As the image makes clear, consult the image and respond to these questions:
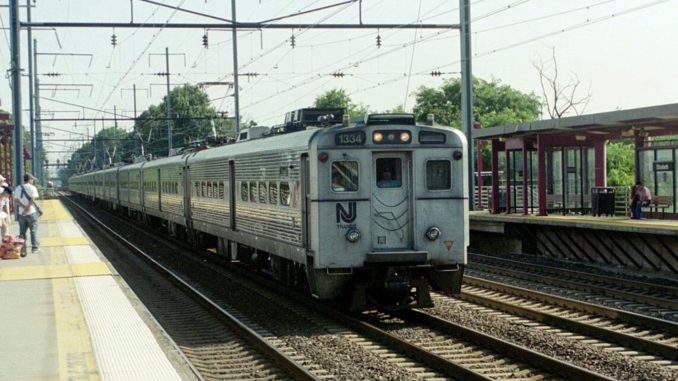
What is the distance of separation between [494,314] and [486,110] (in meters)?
86.5

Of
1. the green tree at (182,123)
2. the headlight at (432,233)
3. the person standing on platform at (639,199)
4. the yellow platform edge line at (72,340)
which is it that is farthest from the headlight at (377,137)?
the green tree at (182,123)

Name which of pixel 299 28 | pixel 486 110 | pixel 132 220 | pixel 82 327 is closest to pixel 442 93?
pixel 486 110

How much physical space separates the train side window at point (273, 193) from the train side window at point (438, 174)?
2.94m

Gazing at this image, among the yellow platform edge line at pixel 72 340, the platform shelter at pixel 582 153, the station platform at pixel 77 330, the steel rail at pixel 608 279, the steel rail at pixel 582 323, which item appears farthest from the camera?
the platform shelter at pixel 582 153

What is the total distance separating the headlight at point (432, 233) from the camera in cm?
1322

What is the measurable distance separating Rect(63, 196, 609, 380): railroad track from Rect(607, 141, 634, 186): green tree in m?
32.1

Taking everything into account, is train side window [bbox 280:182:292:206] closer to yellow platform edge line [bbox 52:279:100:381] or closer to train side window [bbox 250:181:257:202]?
train side window [bbox 250:181:257:202]

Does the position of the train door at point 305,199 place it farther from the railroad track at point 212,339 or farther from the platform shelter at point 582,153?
the platform shelter at point 582,153

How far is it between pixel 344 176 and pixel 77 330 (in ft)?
13.1

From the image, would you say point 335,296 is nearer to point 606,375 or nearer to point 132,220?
point 606,375

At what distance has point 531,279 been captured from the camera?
61.3 ft

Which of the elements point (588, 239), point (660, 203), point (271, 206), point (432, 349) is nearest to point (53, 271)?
point (271, 206)

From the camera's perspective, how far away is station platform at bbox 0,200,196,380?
9.09 m

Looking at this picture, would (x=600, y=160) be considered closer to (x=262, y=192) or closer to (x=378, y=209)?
(x=262, y=192)
